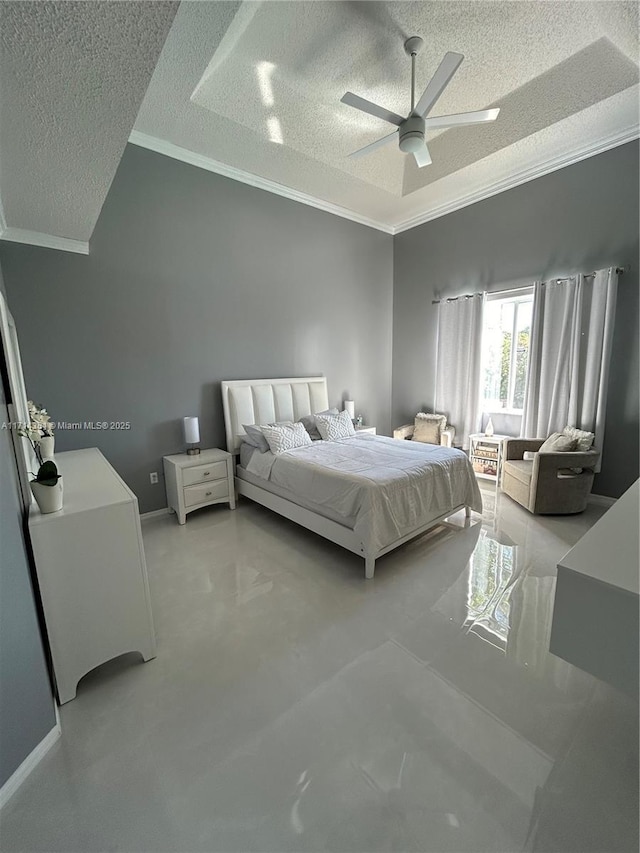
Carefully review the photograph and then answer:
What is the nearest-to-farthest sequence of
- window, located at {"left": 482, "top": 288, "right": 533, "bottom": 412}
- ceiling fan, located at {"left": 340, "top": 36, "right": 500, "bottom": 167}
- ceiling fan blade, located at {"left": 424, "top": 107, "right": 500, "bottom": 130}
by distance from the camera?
1. ceiling fan, located at {"left": 340, "top": 36, "right": 500, "bottom": 167}
2. ceiling fan blade, located at {"left": 424, "top": 107, "right": 500, "bottom": 130}
3. window, located at {"left": 482, "top": 288, "right": 533, "bottom": 412}

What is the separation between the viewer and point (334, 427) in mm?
4023

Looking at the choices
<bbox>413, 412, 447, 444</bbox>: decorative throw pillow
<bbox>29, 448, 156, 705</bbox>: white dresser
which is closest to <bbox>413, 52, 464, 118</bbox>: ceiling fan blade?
<bbox>29, 448, 156, 705</bbox>: white dresser

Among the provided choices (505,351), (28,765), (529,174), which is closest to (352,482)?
(28,765)

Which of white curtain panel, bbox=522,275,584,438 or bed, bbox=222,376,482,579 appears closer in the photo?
bed, bbox=222,376,482,579

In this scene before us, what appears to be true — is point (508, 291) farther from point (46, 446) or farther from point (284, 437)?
point (46, 446)

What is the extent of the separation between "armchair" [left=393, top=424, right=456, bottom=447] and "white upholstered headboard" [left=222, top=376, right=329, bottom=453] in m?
1.23

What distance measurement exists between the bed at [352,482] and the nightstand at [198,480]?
193mm

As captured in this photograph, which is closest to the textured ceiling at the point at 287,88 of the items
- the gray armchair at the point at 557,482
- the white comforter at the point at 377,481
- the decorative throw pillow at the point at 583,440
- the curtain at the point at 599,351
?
the curtain at the point at 599,351

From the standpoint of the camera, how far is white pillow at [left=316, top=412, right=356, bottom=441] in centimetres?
397

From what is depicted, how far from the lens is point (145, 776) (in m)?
1.26

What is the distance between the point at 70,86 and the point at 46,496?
1.55m

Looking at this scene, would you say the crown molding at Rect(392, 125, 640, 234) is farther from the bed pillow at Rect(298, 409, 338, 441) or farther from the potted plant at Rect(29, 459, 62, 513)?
the potted plant at Rect(29, 459, 62, 513)

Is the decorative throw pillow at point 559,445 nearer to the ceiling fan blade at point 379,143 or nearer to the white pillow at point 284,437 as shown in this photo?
the white pillow at point 284,437

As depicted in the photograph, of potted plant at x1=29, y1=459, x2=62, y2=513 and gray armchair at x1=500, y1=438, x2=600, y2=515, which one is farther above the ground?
potted plant at x1=29, y1=459, x2=62, y2=513
